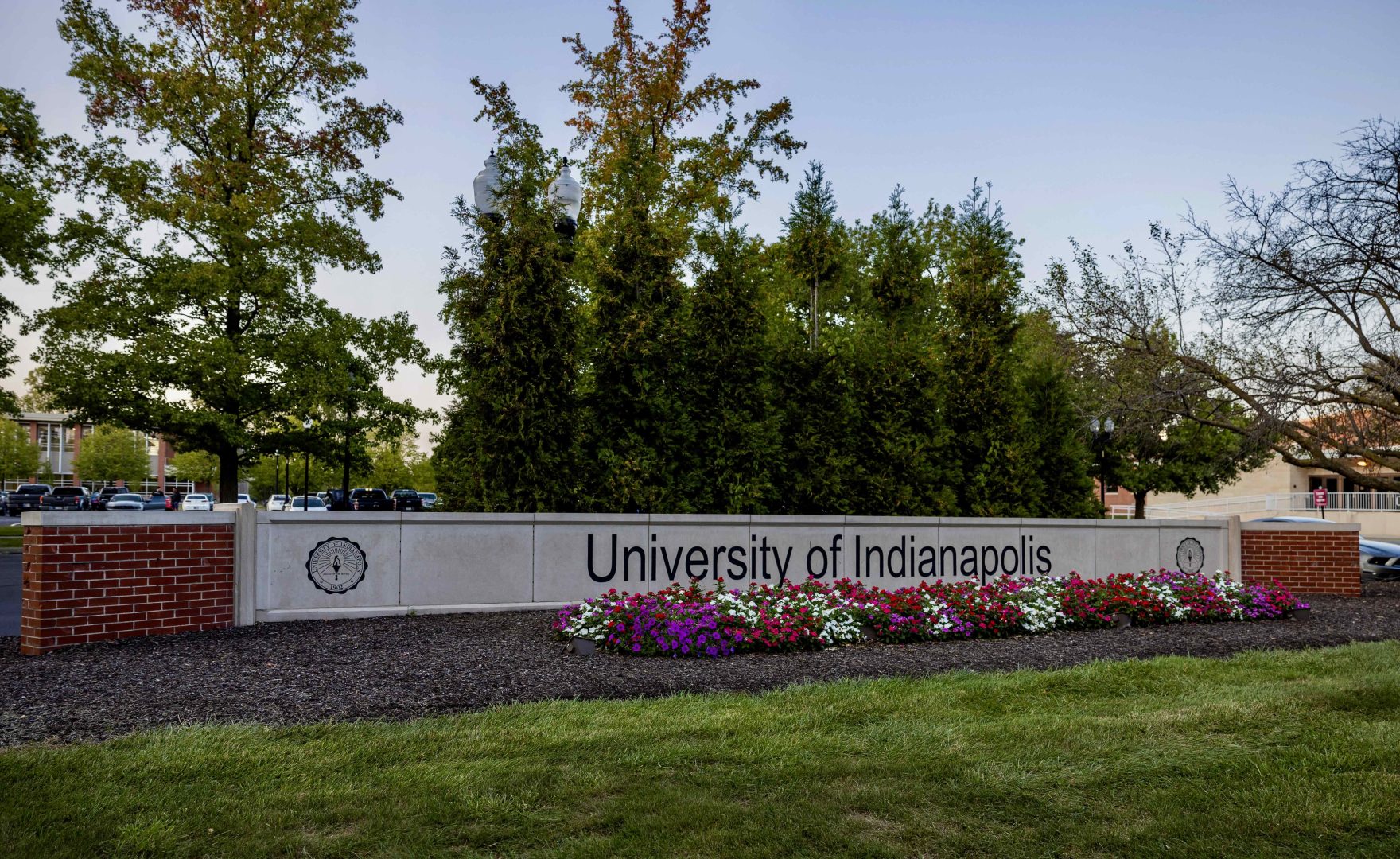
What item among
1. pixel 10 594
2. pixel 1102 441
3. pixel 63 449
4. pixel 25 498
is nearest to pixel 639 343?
pixel 10 594

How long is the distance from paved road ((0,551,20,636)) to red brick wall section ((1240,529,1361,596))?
1651 cm

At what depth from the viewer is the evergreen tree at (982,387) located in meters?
13.5

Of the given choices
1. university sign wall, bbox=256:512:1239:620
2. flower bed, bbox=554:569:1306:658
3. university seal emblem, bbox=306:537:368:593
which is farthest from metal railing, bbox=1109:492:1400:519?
university seal emblem, bbox=306:537:368:593

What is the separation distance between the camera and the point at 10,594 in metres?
13.6

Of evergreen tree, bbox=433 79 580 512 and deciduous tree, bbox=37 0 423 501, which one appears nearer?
evergreen tree, bbox=433 79 580 512

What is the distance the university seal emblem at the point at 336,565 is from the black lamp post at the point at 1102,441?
37.2 feet

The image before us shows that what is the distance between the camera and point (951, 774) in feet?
14.5

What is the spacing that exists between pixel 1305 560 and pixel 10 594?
19.8 metres

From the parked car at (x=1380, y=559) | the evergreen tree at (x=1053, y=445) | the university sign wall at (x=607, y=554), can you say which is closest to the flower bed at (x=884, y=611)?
the university sign wall at (x=607, y=554)

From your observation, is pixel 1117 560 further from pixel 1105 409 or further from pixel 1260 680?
pixel 1260 680

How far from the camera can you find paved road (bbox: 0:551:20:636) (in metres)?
A: 9.92

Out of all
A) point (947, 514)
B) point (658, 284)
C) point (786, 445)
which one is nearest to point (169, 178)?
point (658, 284)

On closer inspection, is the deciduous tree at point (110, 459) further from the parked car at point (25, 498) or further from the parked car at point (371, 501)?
the parked car at point (371, 501)

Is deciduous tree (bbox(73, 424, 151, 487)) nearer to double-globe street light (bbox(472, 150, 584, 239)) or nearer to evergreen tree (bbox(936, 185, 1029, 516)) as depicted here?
double-globe street light (bbox(472, 150, 584, 239))
